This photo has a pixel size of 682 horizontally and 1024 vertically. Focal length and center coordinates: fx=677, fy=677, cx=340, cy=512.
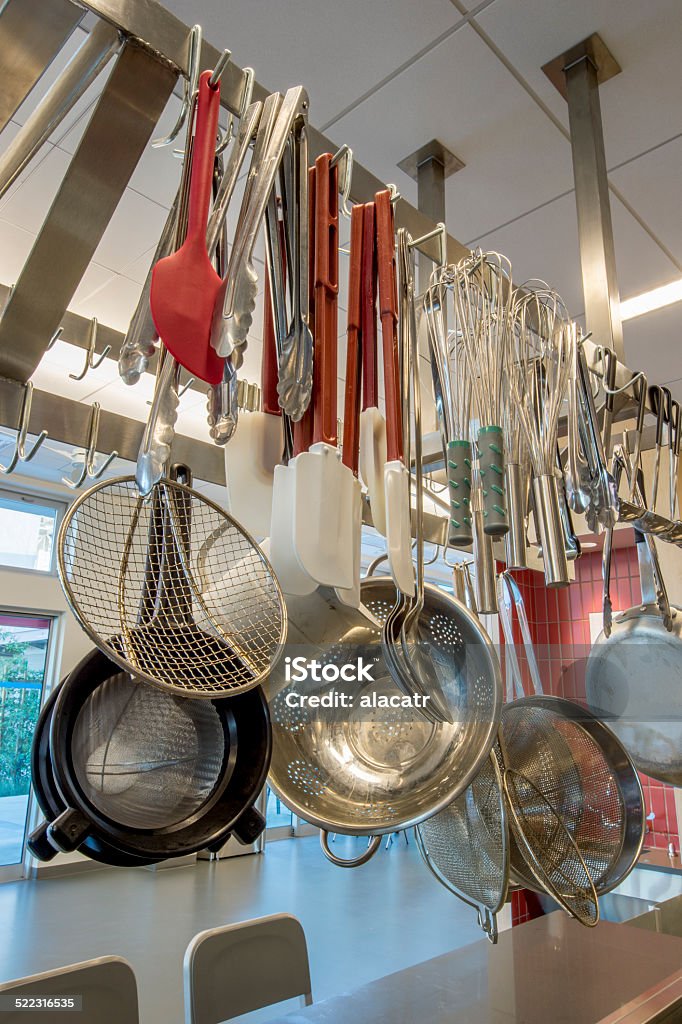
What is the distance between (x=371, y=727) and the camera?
2.60 feet

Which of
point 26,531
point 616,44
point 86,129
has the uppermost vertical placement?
point 616,44

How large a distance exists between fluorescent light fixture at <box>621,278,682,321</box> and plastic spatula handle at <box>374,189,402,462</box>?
1702 millimetres

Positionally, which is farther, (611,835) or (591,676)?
(591,676)

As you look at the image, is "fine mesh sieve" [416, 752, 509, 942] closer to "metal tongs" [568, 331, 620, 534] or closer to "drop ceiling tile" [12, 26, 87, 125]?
"metal tongs" [568, 331, 620, 534]

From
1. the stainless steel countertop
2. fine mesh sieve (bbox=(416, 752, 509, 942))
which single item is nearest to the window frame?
the stainless steel countertop

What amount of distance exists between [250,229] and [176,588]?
0.32m

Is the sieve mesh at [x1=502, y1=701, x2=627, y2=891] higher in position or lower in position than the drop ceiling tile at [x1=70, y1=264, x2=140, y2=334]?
lower

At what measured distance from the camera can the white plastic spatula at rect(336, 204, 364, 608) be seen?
1.64ft

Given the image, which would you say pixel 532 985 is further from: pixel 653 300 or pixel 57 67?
pixel 57 67

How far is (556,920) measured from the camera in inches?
71.7

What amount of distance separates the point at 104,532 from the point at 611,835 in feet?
3.30

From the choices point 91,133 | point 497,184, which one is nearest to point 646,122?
point 497,184

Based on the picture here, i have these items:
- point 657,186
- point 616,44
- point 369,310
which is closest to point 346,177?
point 369,310

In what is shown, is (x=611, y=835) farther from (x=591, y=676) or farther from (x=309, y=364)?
(x=309, y=364)
